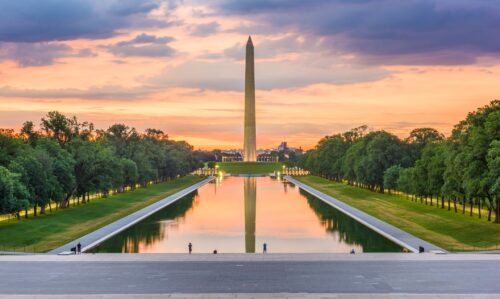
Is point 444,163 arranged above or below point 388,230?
above

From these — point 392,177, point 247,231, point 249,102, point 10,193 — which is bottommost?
point 247,231

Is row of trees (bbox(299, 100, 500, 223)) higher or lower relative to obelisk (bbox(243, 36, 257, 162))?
lower

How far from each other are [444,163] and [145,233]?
29.4 m

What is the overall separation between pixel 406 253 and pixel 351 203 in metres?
38.3

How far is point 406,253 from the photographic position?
3803 cm

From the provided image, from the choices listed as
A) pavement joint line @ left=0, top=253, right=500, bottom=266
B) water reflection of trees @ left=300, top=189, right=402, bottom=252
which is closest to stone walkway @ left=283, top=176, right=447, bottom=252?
water reflection of trees @ left=300, top=189, right=402, bottom=252

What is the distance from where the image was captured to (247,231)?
5253cm

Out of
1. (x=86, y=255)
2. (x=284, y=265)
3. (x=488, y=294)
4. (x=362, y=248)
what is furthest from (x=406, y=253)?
(x=86, y=255)

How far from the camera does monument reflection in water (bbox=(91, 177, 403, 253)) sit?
43.8 m

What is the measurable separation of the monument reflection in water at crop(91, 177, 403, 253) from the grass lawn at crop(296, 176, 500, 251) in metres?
3.63

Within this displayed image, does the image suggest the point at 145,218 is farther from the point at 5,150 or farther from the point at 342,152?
the point at 342,152

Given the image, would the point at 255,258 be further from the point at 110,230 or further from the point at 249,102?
the point at 249,102

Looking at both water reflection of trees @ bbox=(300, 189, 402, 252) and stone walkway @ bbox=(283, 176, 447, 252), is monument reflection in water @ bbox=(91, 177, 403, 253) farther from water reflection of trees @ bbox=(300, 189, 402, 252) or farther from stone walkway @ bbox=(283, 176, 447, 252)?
stone walkway @ bbox=(283, 176, 447, 252)

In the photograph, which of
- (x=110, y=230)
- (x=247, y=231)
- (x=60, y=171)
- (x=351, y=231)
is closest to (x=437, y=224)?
(x=351, y=231)
